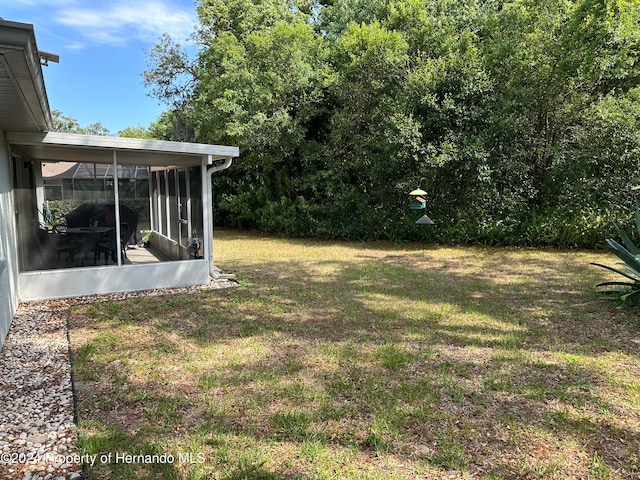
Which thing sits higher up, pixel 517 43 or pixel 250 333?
pixel 517 43

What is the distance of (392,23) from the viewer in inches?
466

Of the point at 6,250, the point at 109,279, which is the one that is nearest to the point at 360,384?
the point at 6,250

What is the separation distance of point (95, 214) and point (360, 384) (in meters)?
5.14

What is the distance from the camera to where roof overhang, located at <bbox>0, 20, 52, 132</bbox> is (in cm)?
222

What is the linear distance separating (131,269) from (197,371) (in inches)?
133

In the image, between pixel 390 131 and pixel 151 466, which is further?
pixel 390 131

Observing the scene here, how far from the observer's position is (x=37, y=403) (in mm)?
3186

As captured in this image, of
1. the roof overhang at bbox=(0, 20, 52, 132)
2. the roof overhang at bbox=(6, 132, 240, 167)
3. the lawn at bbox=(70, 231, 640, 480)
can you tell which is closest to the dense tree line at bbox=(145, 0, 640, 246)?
the lawn at bbox=(70, 231, 640, 480)

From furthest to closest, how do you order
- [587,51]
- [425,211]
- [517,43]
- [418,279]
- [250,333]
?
[425,211] < [517,43] < [587,51] < [418,279] < [250,333]

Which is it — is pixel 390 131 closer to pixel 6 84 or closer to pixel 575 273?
pixel 575 273

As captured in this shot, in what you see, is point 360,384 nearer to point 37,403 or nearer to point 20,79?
point 37,403

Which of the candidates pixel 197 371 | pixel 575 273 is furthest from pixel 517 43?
pixel 197 371

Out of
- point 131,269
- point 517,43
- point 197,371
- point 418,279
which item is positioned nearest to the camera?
point 197,371

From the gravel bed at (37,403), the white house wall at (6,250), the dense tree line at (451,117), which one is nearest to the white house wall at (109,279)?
the white house wall at (6,250)
